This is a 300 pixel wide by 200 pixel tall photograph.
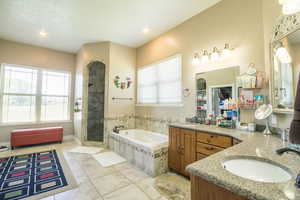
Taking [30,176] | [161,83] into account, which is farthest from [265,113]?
[30,176]

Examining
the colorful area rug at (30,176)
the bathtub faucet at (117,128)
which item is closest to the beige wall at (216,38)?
the bathtub faucet at (117,128)

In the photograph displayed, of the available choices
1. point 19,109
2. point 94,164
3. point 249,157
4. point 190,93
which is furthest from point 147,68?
point 19,109

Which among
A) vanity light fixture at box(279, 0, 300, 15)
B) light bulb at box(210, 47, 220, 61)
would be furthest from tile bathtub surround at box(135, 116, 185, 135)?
vanity light fixture at box(279, 0, 300, 15)

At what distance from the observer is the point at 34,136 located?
387 cm

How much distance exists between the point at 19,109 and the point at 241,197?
5536mm

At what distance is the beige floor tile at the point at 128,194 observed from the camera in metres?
1.82

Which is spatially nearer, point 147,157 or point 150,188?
point 150,188

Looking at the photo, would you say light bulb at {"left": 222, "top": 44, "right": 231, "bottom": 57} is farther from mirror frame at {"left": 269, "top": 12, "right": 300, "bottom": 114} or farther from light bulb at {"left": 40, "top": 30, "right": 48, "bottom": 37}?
light bulb at {"left": 40, "top": 30, "right": 48, "bottom": 37}

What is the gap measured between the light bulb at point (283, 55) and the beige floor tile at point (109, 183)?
2588mm

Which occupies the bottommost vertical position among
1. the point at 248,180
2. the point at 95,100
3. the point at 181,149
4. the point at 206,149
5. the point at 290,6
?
the point at 181,149

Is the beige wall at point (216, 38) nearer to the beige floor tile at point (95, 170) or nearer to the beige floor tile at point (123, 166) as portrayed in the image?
the beige floor tile at point (123, 166)

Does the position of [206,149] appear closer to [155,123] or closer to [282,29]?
[282,29]

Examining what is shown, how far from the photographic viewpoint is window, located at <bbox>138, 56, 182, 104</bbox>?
322cm

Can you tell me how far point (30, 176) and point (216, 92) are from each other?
11.5ft
